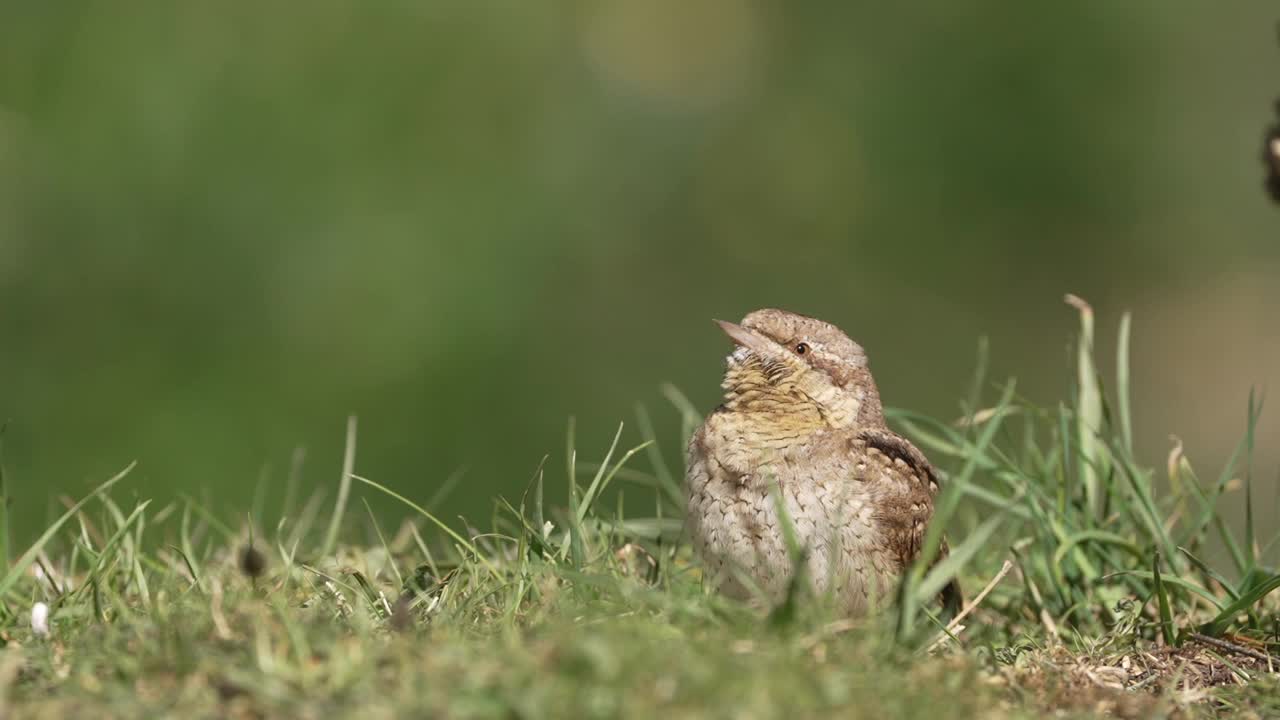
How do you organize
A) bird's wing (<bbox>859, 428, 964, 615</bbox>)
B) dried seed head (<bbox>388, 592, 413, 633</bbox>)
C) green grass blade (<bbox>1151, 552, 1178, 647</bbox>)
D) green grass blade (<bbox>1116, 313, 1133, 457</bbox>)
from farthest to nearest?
green grass blade (<bbox>1116, 313, 1133, 457</bbox>) < bird's wing (<bbox>859, 428, 964, 615</bbox>) < green grass blade (<bbox>1151, 552, 1178, 647</bbox>) < dried seed head (<bbox>388, 592, 413, 633</bbox>)

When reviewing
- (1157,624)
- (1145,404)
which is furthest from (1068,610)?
(1145,404)

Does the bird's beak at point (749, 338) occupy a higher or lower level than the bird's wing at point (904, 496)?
higher

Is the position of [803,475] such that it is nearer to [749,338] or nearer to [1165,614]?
[749,338]

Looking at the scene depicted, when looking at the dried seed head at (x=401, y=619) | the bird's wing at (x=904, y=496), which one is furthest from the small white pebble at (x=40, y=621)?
the bird's wing at (x=904, y=496)

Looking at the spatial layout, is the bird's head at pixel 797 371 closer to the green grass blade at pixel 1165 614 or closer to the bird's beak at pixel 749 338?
the bird's beak at pixel 749 338

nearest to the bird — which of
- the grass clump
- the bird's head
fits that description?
the bird's head

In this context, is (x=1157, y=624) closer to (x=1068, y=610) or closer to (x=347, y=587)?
(x=1068, y=610)

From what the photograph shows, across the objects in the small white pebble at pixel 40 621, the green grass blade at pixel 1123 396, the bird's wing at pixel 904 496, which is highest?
the green grass blade at pixel 1123 396

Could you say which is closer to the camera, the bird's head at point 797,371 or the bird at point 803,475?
the bird at point 803,475

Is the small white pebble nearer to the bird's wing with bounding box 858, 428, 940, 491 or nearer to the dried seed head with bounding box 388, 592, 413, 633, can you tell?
the dried seed head with bounding box 388, 592, 413, 633
